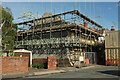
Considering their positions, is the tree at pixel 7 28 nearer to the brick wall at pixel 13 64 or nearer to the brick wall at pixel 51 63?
the brick wall at pixel 13 64

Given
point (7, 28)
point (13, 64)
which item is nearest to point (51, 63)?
point (13, 64)

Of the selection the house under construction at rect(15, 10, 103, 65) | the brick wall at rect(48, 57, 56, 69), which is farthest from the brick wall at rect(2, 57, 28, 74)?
the house under construction at rect(15, 10, 103, 65)

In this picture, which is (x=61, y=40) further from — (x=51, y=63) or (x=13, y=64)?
(x=13, y=64)

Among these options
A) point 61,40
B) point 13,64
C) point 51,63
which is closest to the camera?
point 13,64

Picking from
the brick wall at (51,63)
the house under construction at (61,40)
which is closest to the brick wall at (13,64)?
the brick wall at (51,63)

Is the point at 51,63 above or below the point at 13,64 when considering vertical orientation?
below

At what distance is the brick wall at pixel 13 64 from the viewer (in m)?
13.4

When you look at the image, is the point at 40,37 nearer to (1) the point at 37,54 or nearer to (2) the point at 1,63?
(1) the point at 37,54

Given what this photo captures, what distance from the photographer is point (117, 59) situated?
80.8 feet

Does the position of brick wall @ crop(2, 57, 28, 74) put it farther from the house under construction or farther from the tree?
the house under construction

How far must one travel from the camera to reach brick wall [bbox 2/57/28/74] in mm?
13430

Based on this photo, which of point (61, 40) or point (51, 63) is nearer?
point (51, 63)

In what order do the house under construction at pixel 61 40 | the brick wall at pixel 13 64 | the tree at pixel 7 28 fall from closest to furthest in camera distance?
the brick wall at pixel 13 64
the tree at pixel 7 28
the house under construction at pixel 61 40

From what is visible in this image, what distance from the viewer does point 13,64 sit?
1411cm
